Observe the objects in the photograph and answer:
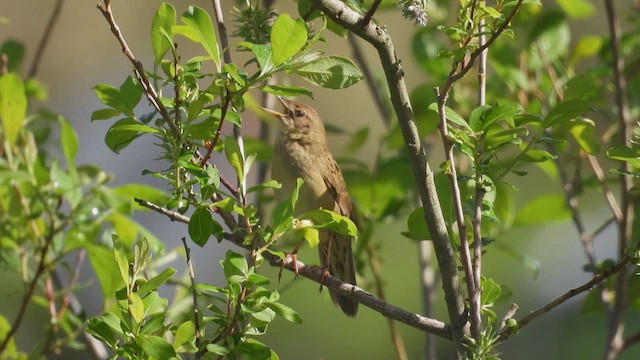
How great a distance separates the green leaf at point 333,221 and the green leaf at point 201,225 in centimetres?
21

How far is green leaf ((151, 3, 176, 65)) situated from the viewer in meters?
2.08

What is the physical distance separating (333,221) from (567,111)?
0.55m

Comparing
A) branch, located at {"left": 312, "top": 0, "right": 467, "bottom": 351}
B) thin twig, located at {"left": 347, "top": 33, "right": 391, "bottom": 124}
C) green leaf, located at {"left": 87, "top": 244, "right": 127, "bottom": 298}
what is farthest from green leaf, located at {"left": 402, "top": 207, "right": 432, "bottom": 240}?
thin twig, located at {"left": 347, "top": 33, "right": 391, "bottom": 124}

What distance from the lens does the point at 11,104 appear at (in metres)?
2.68

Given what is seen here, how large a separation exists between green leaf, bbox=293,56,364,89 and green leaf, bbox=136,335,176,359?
0.59 meters

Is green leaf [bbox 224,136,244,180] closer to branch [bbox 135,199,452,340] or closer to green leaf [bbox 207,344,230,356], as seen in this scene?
branch [bbox 135,199,452,340]

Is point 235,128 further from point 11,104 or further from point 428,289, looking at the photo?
point 428,289

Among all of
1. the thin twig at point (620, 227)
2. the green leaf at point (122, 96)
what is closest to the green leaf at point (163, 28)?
the green leaf at point (122, 96)

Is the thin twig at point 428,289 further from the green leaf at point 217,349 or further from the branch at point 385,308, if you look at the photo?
the green leaf at point 217,349

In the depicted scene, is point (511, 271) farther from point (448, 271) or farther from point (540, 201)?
point (448, 271)

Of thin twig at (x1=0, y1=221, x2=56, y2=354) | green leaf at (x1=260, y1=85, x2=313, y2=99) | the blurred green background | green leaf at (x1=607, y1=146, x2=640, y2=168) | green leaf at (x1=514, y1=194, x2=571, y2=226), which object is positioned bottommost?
the blurred green background

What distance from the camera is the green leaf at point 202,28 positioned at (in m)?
1.98

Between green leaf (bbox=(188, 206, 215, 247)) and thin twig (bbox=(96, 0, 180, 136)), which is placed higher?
thin twig (bbox=(96, 0, 180, 136))

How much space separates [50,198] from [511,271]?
2.19 meters
